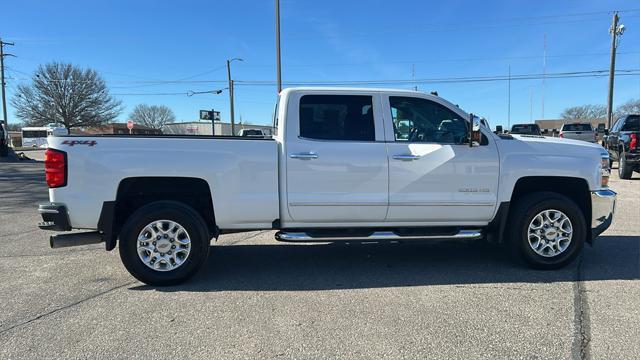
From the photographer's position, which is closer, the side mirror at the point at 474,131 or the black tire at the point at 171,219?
the black tire at the point at 171,219

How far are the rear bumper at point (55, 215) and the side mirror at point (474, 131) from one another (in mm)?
4221

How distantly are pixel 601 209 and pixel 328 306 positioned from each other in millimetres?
3395

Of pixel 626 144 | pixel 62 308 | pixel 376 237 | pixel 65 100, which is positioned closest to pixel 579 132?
pixel 626 144

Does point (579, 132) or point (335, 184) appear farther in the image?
point (579, 132)

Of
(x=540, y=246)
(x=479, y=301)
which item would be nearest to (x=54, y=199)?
(x=479, y=301)

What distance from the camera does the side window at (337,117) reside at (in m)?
4.80

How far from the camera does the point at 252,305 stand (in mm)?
4039

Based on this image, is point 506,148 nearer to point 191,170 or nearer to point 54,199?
point 191,170

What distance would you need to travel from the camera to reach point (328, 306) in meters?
4.00

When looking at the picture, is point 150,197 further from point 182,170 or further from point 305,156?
point 305,156

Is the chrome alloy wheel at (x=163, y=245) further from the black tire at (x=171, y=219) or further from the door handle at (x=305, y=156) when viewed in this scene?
the door handle at (x=305, y=156)

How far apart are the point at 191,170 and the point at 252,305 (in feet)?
4.88

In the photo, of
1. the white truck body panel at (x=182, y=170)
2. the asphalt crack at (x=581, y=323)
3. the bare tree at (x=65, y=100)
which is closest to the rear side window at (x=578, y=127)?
the asphalt crack at (x=581, y=323)

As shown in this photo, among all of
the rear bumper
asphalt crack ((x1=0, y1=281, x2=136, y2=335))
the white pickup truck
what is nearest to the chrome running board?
the white pickup truck
